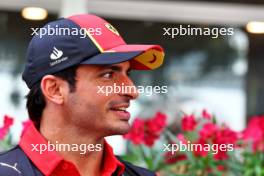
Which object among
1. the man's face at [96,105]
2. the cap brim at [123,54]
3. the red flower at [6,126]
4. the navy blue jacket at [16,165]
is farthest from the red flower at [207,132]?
the navy blue jacket at [16,165]

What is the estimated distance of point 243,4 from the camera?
5637mm

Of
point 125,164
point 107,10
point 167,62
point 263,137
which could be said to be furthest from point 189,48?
point 125,164

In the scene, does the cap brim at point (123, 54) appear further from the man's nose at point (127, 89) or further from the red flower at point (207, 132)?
the red flower at point (207, 132)

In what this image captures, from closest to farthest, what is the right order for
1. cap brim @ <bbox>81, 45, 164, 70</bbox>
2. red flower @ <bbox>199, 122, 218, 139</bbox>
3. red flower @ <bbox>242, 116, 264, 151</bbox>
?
cap brim @ <bbox>81, 45, 164, 70</bbox>
red flower @ <bbox>199, 122, 218, 139</bbox>
red flower @ <bbox>242, 116, 264, 151</bbox>

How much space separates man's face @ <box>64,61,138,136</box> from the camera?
7.42 ft

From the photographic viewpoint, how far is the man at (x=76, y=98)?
2.26 m

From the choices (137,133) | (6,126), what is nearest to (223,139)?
(137,133)

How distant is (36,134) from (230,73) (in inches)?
148

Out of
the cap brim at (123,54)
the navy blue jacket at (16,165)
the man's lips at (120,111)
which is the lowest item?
the navy blue jacket at (16,165)

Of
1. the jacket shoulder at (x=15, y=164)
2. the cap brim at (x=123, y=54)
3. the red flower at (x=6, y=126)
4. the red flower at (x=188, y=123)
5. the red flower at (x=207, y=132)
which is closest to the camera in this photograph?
the jacket shoulder at (x=15, y=164)

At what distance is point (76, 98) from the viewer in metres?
2.28

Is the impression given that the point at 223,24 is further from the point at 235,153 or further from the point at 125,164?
the point at 125,164

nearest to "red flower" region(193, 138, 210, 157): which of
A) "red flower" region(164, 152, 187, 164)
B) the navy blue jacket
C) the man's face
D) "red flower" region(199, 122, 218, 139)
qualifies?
"red flower" region(199, 122, 218, 139)

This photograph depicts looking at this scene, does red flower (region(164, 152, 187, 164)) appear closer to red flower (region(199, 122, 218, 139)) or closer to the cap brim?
red flower (region(199, 122, 218, 139))
